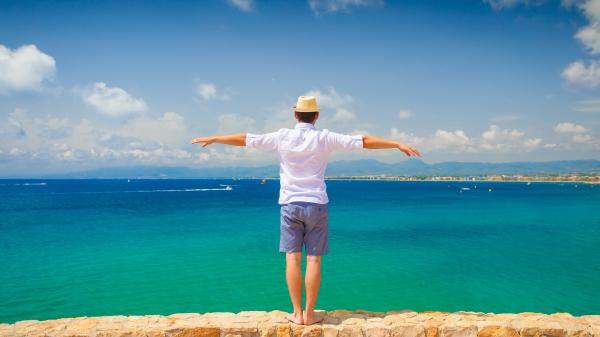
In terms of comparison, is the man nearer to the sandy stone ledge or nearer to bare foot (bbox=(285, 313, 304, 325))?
bare foot (bbox=(285, 313, 304, 325))

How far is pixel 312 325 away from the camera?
4.75 metres

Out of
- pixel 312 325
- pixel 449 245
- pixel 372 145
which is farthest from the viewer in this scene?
pixel 449 245

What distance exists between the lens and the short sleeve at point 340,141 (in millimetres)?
4434

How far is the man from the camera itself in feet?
14.6

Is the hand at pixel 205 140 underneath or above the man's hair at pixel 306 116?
underneath

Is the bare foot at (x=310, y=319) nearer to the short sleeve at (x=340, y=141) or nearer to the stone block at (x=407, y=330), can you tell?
the stone block at (x=407, y=330)

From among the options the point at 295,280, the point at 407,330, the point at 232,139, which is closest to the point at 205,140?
the point at 232,139

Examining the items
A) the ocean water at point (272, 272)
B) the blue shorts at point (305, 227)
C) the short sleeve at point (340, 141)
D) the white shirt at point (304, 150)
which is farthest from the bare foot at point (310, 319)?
the ocean water at point (272, 272)

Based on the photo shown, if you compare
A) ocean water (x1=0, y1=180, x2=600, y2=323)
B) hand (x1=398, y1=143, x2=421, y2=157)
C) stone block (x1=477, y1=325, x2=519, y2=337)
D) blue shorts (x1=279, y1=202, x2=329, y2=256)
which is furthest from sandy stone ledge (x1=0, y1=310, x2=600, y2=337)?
ocean water (x1=0, y1=180, x2=600, y2=323)

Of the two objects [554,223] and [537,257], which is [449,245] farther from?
[554,223]

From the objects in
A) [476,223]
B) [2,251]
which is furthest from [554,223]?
[2,251]

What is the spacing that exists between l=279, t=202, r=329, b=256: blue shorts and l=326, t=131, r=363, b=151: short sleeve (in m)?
0.71

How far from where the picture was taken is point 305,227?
4676mm

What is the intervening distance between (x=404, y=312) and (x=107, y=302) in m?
11.7
